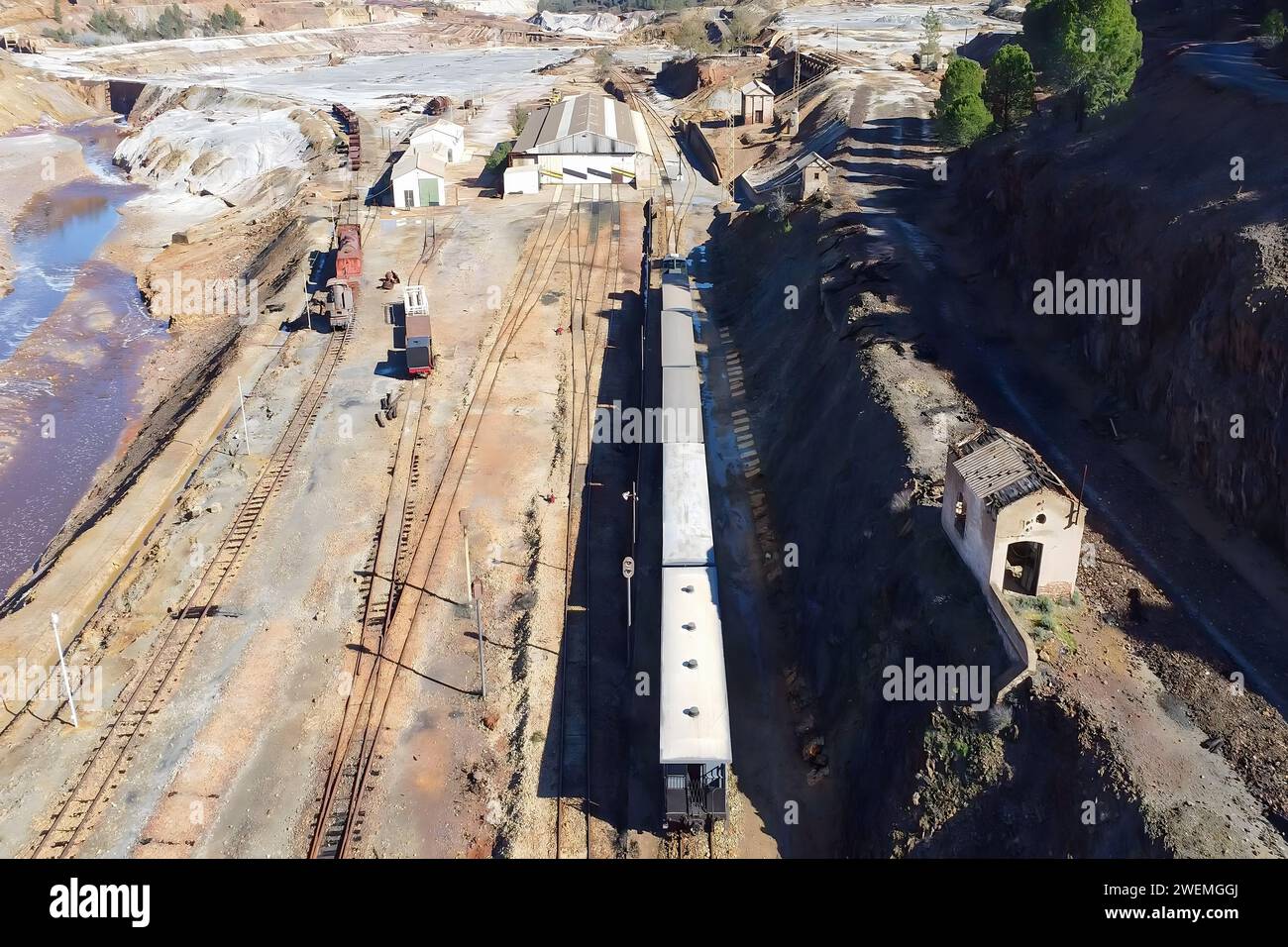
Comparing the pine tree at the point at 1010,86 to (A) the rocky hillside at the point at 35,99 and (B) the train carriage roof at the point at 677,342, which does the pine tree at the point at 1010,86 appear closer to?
(B) the train carriage roof at the point at 677,342

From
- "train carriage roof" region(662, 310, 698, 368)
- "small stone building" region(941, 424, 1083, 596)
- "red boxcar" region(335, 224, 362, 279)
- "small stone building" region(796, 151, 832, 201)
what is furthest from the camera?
"small stone building" region(796, 151, 832, 201)

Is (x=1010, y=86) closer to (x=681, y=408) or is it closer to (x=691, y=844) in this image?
(x=681, y=408)

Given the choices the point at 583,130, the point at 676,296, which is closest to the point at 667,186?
the point at 583,130

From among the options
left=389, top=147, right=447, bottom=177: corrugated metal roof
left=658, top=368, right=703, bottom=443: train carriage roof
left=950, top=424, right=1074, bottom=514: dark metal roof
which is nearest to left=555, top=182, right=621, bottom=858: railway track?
left=658, top=368, right=703, bottom=443: train carriage roof

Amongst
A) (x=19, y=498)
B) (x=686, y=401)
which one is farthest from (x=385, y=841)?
(x=19, y=498)

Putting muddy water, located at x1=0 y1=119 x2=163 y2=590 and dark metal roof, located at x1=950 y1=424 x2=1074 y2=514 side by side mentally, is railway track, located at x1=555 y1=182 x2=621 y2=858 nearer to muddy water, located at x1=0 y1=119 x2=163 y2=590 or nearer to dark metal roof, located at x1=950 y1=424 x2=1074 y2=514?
dark metal roof, located at x1=950 y1=424 x2=1074 y2=514

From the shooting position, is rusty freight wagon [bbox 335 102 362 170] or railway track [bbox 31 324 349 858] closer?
railway track [bbox 31 324 349 858]
